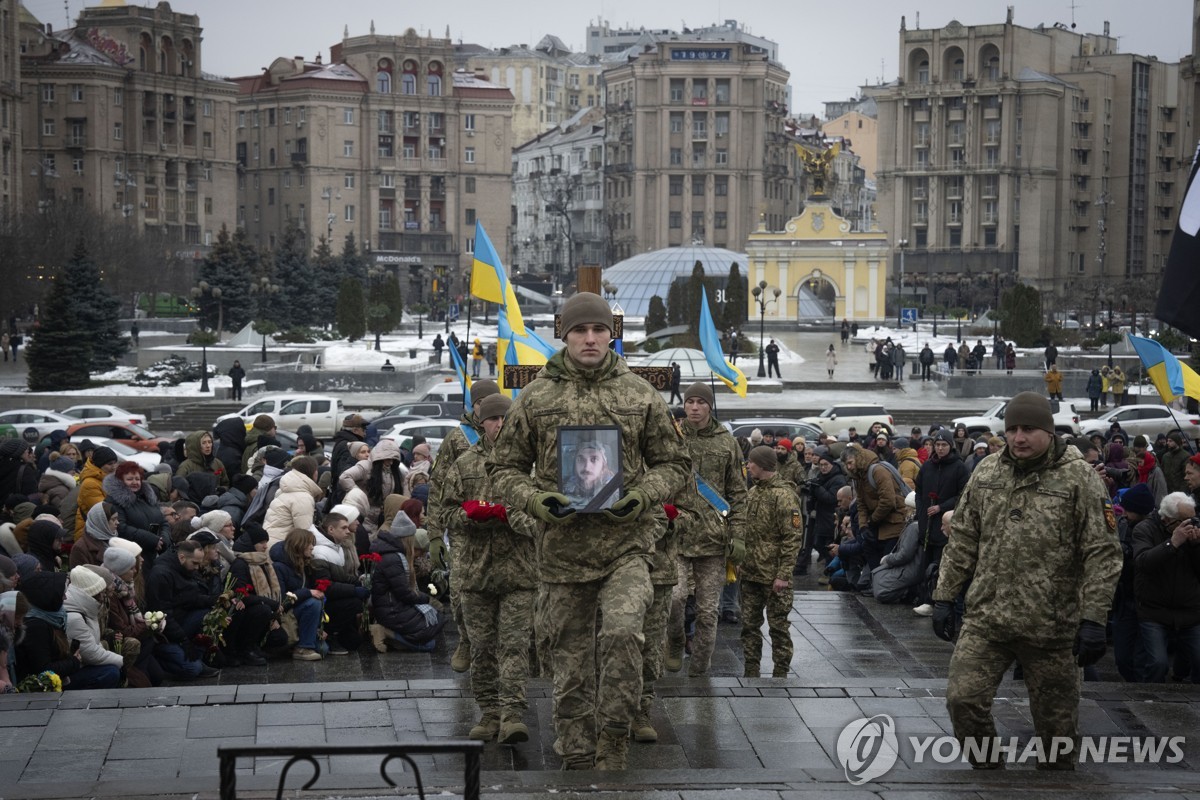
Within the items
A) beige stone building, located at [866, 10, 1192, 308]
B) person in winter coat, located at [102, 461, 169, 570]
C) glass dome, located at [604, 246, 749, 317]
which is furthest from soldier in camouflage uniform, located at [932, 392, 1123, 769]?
beige stone building, located at [866, 10, 1192, 308]

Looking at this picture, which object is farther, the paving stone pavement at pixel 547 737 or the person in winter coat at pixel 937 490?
the person in winter coat at pixel 937 490

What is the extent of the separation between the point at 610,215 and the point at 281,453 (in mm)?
106913

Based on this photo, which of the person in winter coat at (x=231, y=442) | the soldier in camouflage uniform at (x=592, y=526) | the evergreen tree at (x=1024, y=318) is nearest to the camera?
the soldier in camouflage uniform at (x=592, y=526)

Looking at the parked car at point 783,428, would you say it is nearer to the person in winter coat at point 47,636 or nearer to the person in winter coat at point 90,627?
the person in winter coat at point 90,627

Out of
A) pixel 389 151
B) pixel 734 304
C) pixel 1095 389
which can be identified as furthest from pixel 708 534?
pixel 389 151

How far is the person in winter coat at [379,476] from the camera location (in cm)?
1431

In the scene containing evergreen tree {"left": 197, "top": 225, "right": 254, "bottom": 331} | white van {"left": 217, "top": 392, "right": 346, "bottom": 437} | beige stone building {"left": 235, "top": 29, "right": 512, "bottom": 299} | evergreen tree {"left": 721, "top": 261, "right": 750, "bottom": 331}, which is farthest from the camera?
beige stone building {"left": 235, "top": 29, "right": 512, "bottom": 299}

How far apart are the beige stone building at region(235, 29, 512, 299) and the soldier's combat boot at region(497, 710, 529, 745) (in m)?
98.2

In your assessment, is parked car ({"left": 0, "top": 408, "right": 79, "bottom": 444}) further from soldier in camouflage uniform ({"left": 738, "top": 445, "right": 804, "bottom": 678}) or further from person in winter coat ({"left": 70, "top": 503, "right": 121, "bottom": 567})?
soldier in camouflage uniform ({"left": 738, "top": 445, "right": 804, "bottom": 678})

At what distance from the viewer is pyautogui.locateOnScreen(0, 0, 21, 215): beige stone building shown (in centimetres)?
7506

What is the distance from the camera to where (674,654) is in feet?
32.2

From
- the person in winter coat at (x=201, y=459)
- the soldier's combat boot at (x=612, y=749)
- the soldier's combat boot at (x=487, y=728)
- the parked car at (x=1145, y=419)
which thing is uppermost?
the person in winter coat at (x=201, y=459)

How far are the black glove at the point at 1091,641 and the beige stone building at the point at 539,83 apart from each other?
141 m

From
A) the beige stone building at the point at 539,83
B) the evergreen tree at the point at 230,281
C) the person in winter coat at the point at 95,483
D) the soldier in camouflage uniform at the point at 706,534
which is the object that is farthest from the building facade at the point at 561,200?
the soldier in camouflage uniform at the point at 706,534
